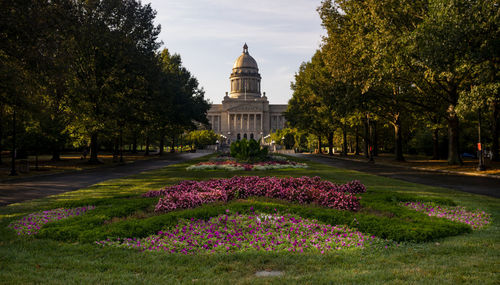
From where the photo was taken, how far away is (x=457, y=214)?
9.73m

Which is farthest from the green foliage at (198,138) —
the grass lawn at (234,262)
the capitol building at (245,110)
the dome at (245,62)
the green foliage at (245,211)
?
the grass lawn at (234,262)

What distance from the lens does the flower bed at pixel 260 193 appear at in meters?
10.2

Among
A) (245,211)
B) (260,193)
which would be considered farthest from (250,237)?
(260,193)

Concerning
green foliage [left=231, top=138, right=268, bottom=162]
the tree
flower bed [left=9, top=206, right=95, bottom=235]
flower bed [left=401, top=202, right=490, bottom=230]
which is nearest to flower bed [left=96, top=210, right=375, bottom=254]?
flower bed [left=9, top=206, right=95, bottom=235]

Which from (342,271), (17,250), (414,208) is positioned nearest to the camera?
(342,271)

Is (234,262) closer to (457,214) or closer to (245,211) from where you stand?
(245,211)

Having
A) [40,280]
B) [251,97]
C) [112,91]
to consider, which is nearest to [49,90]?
[112,91]

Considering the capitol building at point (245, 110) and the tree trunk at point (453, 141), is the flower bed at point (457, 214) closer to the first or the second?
the tree trunk at point (453, 141)

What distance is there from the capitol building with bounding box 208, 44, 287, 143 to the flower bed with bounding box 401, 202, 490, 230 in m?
156

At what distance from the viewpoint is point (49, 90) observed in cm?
2073

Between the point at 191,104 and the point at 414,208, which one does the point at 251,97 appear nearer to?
the point at 191,104

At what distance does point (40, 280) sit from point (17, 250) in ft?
6.77

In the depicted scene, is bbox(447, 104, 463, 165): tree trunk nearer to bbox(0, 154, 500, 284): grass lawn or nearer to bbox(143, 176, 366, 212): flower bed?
bbox(143, 176, 366, 212): flower bed

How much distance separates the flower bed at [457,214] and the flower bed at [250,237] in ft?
10.7
